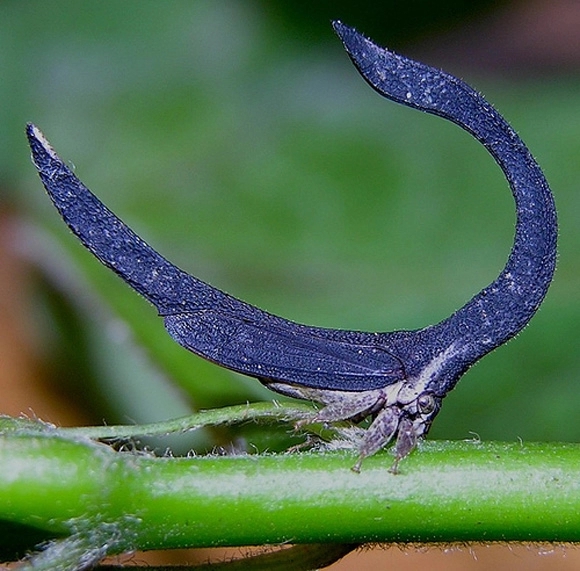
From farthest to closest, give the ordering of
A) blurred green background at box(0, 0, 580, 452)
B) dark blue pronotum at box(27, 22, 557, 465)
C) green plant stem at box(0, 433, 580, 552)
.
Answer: blurred green background at box(0, 0, 580, 452), dark blue pronotum at box(27, 22, 557, 465), green plant stem at box(0, 433, 580, 552)

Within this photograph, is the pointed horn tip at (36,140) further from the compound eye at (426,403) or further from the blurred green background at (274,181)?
the blurred green background at (274,181)

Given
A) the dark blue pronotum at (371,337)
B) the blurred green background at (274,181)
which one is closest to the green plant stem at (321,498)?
the dark blue pronotum at (371,337)

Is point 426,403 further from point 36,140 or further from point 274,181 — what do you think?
point 274,181

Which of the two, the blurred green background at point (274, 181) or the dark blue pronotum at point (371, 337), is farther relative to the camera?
the blurred green background at point (274, 181)

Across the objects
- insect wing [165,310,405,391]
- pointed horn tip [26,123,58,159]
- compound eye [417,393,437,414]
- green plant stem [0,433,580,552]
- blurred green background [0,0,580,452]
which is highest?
blurred green background [0,0,580,452]

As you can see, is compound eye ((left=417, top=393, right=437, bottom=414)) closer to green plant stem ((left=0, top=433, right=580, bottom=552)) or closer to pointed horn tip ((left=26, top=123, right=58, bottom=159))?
green plant stem ((left=0, top=433, right=580, bottom=552))

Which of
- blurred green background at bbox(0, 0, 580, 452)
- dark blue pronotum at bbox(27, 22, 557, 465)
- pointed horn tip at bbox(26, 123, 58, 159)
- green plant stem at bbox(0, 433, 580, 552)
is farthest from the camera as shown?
blurred green background at bbox(0, 0, 580, 452)

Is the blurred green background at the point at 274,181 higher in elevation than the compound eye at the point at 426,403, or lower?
higher

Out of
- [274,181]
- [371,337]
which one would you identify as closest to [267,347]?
[371,337]

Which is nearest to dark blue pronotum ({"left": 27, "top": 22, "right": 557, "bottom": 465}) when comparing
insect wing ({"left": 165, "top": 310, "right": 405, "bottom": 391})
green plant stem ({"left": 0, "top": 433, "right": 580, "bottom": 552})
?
insect wing ({"left": 165, "top": 310, "right": 405, "bottom": 391})
